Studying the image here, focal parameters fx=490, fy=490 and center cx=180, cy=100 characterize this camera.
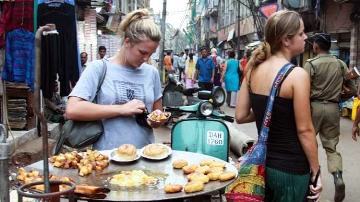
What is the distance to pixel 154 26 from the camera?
3.00 meters

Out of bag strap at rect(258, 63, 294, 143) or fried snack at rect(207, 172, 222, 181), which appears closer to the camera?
fried snack at rect(207, 172, 222, 181)

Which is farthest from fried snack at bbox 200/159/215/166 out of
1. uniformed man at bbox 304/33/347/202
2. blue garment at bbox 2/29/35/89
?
Result: blue garment at bbox 2/29/35/89

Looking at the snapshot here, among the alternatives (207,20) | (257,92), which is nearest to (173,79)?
(257,92)

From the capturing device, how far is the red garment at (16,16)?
23.7ft

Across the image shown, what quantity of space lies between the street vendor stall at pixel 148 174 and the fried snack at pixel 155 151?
4 cm

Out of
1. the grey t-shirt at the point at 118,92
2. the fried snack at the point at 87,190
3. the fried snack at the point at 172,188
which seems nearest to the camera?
the fried snack at the point at 87,190

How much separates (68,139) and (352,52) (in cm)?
1292

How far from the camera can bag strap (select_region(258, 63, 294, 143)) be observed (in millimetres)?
2846

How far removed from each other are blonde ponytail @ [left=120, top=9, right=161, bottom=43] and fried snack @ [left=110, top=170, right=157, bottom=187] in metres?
0.83

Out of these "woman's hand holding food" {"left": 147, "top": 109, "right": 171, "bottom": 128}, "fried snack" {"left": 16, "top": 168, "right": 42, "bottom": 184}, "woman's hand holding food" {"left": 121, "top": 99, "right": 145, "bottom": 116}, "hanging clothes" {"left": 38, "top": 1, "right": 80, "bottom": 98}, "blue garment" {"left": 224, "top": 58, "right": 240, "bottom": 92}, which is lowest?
"blue garment" {"left": 224, "top": 58, "right": 240, "bottom": 92}

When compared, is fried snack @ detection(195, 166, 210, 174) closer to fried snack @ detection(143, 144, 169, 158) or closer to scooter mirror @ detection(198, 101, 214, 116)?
fried snack @ detection(143, 144, 169, 158)

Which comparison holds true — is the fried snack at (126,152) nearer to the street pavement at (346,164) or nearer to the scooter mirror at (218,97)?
the street pavement at (346,164)

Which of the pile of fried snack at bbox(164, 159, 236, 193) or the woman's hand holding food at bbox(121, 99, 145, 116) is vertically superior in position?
the woman's hand holding food at bbox(121, 99, 145, 116)

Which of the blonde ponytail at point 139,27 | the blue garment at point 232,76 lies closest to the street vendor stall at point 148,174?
the blonde ponytail at point 139,27
